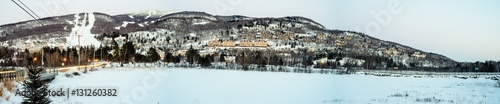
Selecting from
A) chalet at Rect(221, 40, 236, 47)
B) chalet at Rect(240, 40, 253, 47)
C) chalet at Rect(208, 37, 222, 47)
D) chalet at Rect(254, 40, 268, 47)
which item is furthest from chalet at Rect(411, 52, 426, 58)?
chalet at Rect(208, 37, 222, 47)

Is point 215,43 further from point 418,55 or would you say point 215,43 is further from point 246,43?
point 418,55

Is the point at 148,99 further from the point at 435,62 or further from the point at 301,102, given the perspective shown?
the point at 435,62

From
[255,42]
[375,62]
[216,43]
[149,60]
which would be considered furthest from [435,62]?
[149,60]

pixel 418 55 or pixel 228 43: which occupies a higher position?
pixel 228 43

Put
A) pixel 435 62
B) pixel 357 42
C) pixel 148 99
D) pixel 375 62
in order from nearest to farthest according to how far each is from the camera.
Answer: pixel 148 99 → pixel 375 62 → pixel 435 62 → pixel 357 42

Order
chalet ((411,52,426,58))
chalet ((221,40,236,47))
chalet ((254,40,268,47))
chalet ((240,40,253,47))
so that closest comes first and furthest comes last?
chalet ((411,52,426,58))
chalet ((221,40,236,47))
chalet ((240,40,253,47))
chalet ((254,40,268,47))

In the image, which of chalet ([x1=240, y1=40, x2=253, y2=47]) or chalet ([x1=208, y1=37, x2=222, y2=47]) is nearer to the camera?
chalet ([x1=208, y1=37, x2=222, y2=47])

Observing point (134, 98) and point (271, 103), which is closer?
point (134, 98)

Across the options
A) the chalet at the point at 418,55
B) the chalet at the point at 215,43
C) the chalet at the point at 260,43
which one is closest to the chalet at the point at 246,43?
the chalet at the point at 260,43

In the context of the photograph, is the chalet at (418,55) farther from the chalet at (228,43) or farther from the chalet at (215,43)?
the chalet at (215,43)

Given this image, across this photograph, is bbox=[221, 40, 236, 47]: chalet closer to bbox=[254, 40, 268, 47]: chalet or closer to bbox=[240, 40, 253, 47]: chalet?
bbox=[240, 40, 253, 47]: chalet

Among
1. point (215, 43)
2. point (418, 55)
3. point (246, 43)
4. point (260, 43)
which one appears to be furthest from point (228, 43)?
point (418, 55)
